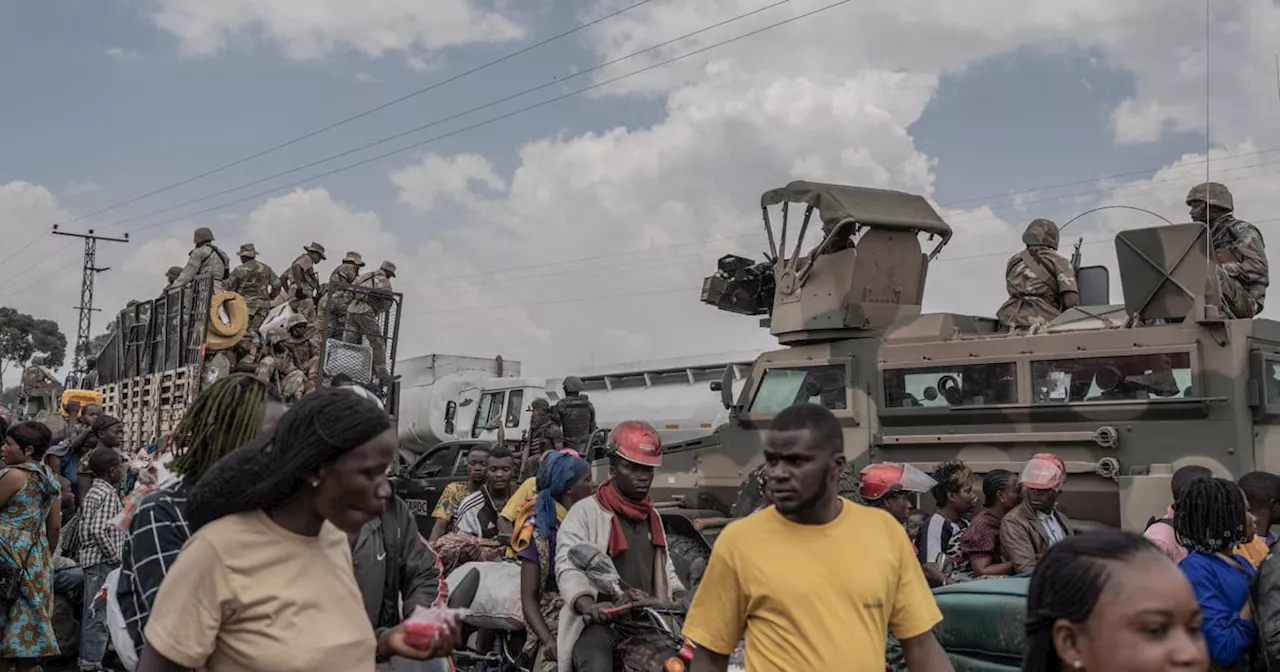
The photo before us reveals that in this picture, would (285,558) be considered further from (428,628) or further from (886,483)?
(886,483)

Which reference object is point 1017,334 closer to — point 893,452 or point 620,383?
point 893,452

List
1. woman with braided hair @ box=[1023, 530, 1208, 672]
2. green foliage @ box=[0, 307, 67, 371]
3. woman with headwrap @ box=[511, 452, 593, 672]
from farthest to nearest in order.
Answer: green foliage @ box=[0, 307, 67, 371], woman with headwrap @ box=[511, 452, 593, 672], woman with braided hair @ box=[1023, 530, 1208, 672]

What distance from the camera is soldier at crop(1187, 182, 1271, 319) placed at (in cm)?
854

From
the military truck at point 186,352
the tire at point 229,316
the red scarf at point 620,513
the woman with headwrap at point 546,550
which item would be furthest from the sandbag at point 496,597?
the tire at point 229,316

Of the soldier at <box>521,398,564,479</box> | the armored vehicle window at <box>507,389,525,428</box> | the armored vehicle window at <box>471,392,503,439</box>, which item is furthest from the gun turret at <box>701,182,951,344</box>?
the armored vehicle window at <box>471,392,503,439</box>

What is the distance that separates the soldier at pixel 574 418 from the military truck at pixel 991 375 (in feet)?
13.0

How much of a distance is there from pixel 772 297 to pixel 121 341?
8502mm

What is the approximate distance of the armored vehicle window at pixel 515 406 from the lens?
861 inches

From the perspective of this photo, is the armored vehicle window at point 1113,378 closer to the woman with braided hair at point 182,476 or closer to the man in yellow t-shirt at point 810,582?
the man in yellow t-shirt at point 810,582

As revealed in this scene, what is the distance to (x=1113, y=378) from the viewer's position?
775 cm

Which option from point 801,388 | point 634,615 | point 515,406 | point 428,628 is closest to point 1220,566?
point 634,615

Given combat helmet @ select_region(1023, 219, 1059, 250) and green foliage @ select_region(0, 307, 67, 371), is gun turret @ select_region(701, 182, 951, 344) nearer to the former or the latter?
combat helmet @ select_region(1023, 219, 1059, 250)

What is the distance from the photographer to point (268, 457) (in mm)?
2445

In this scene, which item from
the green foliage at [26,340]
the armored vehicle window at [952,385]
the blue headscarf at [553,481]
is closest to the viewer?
the blue headscarf at [553,481]
